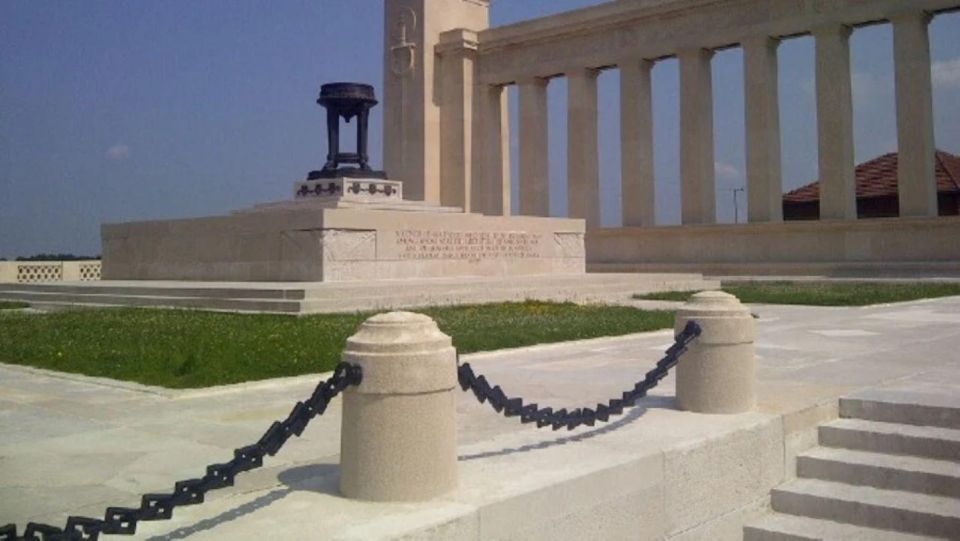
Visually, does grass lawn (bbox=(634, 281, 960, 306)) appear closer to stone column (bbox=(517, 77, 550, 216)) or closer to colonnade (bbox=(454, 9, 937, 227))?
colonnade (bbox=(454, 9, 937, 227))

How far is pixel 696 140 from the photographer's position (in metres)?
A: 36.2

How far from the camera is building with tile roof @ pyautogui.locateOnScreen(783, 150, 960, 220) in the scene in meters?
44.3

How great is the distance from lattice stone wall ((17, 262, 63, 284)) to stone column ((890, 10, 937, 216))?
34170 millimetres

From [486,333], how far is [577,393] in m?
5.20

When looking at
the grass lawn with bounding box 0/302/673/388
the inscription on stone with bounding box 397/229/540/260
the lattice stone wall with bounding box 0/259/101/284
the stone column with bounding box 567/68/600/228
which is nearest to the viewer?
the grass lawn with bounding box 0/302/673/388

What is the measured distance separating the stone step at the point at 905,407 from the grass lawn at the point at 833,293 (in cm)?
1304

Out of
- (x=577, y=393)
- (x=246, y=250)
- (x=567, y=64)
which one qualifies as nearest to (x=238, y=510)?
(x=577, y=393)

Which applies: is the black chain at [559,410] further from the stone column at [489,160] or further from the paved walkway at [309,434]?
the stone column at [489,160]

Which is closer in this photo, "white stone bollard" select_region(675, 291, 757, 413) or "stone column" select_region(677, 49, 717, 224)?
"white stone bollard" select_region(675, 291, 757, 413)

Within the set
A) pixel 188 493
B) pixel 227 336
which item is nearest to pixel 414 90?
pixel 227 336

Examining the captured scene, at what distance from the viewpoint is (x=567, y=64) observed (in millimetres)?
39781

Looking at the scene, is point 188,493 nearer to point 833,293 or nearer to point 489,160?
point 833,293

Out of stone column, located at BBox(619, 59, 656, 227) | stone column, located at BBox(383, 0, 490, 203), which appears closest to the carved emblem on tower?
stone column, located at BBox(383, 0, 490, 203)

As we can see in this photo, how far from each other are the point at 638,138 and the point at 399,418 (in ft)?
115
